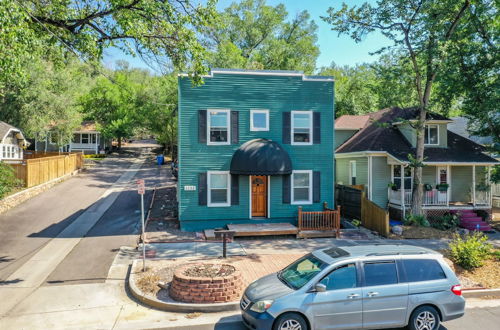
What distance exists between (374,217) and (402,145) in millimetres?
6373

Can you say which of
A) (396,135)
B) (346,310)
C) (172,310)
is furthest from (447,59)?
(172,310)

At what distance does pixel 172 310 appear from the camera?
342 inches

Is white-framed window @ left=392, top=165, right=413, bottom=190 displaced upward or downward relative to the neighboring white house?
downward

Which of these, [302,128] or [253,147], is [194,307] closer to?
[253,147]

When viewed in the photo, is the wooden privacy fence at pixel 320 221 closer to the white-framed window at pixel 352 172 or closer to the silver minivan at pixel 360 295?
the white-framed window at pixel 352 172

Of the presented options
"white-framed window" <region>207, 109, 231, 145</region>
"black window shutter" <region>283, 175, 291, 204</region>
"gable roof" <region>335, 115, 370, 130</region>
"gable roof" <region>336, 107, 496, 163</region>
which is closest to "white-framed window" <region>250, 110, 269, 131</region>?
"white-framed window" <region>207, 109, 231, 145</region>

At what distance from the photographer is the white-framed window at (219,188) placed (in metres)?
17.5

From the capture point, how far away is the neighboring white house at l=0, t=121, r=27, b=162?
32.1 meters

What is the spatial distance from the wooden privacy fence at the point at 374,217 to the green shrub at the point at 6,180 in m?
18.4

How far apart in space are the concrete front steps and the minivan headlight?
16.0 meters

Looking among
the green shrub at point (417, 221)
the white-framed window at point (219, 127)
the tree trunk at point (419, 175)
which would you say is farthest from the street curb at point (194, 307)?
the tree trunk at point (419, 175)

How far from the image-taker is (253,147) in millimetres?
17125

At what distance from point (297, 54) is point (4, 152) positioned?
107 feet

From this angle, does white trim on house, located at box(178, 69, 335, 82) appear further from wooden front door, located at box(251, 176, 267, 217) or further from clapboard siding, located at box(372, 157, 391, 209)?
clapboard siding, located at box(372, 157, 391, 209)
